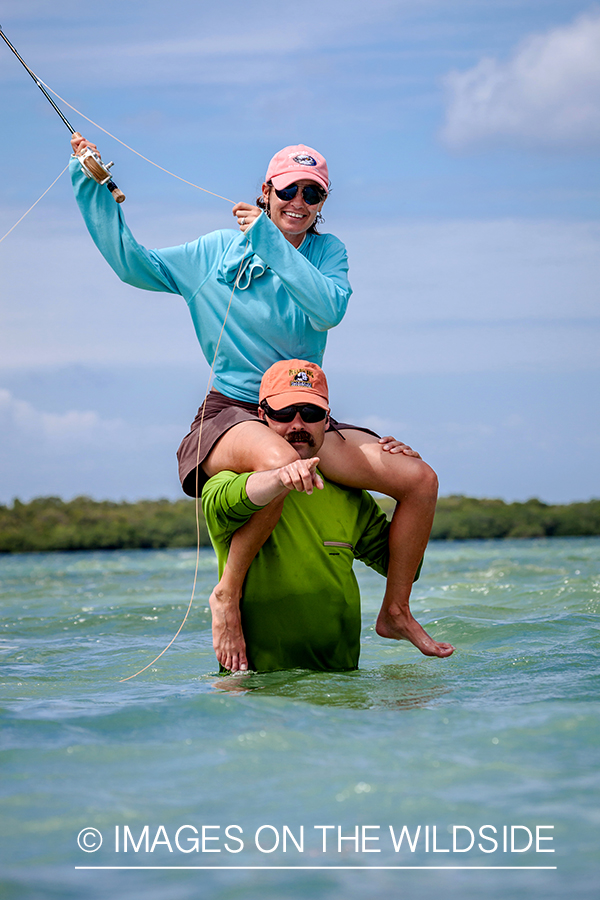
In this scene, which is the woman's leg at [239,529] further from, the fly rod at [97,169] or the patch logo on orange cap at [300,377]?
the fly rod at [97,169]

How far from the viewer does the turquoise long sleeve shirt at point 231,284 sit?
4.30 metres

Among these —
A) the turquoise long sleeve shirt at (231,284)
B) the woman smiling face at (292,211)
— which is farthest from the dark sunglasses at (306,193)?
the turquoise long sleeve shirt at (231,284)

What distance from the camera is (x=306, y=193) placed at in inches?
167

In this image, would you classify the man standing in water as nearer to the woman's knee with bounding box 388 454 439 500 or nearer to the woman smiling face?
the woman's knee with bounding box 388 454 439 500

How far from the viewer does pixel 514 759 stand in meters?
2.77

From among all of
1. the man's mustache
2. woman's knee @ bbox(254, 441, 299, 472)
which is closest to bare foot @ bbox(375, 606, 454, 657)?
the man's mustache

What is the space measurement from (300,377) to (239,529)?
73cm

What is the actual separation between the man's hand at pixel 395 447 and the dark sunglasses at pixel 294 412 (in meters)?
0.41

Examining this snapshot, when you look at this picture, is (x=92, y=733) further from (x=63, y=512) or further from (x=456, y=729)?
(x=63, y=512)

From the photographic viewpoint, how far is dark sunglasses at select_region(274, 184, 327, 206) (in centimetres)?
421

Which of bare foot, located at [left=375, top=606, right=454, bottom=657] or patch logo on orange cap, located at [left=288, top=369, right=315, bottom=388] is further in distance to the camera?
bare foot, located at [left=375, top=606, right=454, bottom=657]

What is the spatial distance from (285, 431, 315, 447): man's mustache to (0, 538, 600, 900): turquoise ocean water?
105 cm

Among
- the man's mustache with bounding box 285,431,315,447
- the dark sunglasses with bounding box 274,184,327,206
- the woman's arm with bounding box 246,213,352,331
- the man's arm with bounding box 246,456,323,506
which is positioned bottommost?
the man's arm with bounding box 246,456,323,506

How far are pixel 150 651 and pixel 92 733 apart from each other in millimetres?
2954
